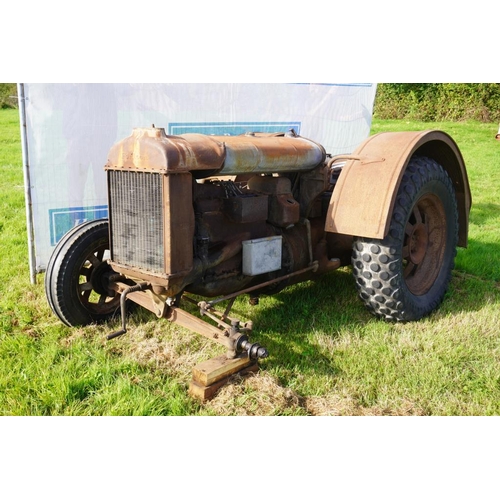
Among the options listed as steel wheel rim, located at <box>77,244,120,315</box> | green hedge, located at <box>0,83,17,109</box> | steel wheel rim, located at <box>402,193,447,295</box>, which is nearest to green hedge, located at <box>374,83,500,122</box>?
green hedge, located at <box>0,83,17,109</box>

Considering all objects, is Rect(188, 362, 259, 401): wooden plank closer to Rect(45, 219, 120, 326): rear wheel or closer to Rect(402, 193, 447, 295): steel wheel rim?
Rect(45, 219, 120, 326): rear wheel

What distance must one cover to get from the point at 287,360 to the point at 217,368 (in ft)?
1.83

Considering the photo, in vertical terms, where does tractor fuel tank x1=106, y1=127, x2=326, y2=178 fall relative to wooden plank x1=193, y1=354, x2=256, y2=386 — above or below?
above

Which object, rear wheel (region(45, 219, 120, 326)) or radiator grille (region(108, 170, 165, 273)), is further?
rear wheel (region(45, 219, 120, 326))

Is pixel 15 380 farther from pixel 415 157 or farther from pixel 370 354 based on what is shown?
pixel 415 157

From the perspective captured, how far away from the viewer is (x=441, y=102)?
53.7ft

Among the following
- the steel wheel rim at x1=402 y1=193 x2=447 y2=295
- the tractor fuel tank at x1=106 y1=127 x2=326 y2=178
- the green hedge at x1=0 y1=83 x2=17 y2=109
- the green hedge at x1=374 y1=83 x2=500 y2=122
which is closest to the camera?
the tractor fuel tank at x1=106 y1=127 x2=326 y2=178

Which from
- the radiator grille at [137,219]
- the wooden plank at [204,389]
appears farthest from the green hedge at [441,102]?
the wooden plank at [204,389]

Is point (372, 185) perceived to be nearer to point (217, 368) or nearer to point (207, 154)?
point (207, 154)

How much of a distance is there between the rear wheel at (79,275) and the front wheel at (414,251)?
5.69 ft

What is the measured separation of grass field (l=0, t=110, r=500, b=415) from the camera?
108 inches

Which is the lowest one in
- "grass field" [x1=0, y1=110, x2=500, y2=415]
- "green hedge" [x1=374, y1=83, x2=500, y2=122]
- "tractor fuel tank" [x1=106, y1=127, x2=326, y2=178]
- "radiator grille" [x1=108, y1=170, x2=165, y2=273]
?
"grass field" [x1=0, y1=110, x2=500, y2=415]

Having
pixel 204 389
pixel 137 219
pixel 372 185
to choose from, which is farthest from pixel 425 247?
pixel 137 219

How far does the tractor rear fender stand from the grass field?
73 centimetres
